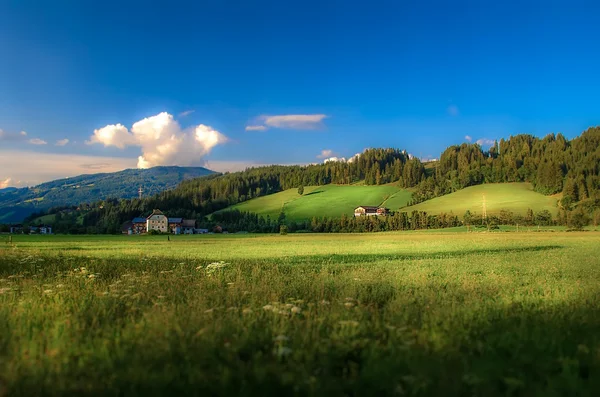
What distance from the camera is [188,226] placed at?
15012 centimetres

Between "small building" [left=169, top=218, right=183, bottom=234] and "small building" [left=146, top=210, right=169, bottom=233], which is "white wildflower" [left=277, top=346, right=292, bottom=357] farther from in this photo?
"small building" [left=146, top=210, right=169, bottom=233]

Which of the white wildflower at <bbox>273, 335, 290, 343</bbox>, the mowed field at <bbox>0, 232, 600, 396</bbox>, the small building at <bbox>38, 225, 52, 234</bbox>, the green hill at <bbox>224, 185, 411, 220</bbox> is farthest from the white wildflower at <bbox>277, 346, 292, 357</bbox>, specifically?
the green hill at <bbox>224, 185, 411, 220</bbox>

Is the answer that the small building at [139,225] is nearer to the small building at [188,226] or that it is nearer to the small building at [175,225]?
the small building at [175,225]

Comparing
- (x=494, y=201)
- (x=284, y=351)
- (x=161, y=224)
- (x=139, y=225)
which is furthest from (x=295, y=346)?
(x=161, y=224)

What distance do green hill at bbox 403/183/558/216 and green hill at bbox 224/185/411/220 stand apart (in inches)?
700

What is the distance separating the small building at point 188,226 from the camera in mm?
147000

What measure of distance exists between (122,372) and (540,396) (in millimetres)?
6019

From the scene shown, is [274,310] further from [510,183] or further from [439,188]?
[510,183]

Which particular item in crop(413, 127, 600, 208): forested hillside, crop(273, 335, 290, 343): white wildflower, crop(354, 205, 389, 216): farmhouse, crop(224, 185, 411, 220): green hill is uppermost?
crop(413, 127, 600, 208): forested hillside

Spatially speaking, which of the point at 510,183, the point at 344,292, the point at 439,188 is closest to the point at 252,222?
the point at 439,188

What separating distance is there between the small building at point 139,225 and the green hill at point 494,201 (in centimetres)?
10043

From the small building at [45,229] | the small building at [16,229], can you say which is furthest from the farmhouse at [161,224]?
the small building at [16,229]

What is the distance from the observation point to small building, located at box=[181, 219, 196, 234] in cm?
14700

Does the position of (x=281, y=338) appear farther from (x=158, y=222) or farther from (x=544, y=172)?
(x=544, y=172)
